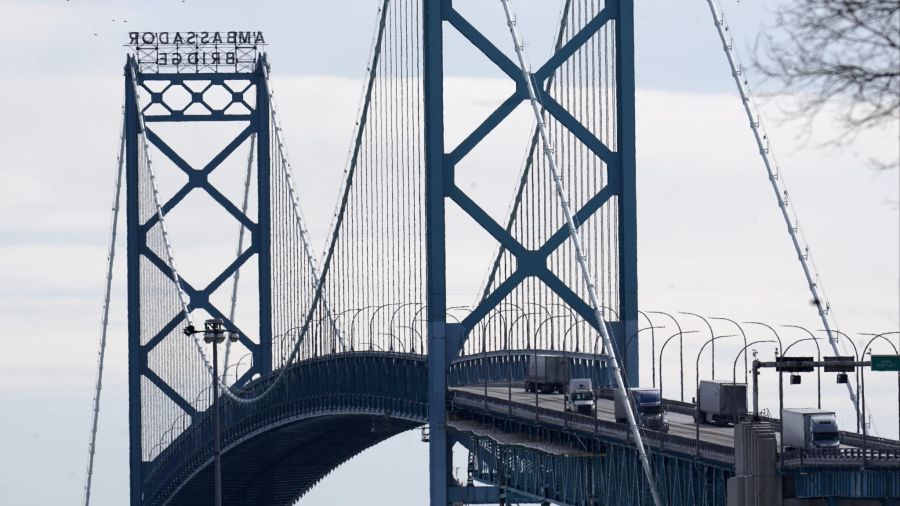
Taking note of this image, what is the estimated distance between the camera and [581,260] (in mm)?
56500

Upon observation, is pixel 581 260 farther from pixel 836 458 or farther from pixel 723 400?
pixel 836 458

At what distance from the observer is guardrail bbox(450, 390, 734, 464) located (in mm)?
44750

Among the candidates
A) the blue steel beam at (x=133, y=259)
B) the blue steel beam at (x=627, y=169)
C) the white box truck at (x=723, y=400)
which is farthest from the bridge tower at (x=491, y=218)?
the blue steel beam at (x=133, y=259)

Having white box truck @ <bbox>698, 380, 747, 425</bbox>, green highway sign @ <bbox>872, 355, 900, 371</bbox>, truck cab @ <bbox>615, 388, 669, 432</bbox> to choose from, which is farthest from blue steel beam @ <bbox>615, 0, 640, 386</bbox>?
green highway sign @ <bbox>872, 355, 900, 371</bbox>

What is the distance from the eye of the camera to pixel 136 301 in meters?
106

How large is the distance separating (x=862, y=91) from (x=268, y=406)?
70.4m

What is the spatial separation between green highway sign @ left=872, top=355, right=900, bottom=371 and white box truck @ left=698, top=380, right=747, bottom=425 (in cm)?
1646

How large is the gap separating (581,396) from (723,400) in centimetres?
570

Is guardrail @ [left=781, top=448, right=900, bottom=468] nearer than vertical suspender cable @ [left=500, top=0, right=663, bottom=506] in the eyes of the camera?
Yes

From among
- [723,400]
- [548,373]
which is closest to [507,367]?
[548,373]

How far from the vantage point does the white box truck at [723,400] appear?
53188 millimetres

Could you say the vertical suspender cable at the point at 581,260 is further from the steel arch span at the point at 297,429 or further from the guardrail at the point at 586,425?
the steel arch span at the point at 297,429

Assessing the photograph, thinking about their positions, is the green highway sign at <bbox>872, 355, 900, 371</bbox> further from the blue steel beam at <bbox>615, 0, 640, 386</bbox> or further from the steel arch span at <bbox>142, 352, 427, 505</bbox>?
the steel arch span at <bbox>142, 352, 427, 505</bbox>

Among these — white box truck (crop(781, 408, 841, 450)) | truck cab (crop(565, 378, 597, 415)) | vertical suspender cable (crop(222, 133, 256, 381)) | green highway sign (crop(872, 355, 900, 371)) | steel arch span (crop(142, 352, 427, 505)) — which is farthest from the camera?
vertical suspender cable (crop(222, 133, 256, 381))
